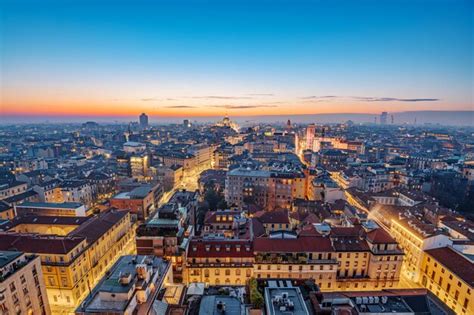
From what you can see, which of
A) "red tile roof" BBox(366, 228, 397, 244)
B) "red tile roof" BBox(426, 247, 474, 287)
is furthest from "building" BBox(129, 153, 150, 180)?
"red tile roof" BBox(426, 247, 474, 287)

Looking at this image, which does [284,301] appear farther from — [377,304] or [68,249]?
[68,249]

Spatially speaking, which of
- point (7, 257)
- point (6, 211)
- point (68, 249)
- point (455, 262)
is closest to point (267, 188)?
point (455, 262)

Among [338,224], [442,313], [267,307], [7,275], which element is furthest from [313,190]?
[7,275]

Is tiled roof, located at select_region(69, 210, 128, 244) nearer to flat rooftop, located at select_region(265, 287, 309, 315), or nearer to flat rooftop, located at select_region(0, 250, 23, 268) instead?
flat rooftop, located at select_region(0, 250, 23, 268)

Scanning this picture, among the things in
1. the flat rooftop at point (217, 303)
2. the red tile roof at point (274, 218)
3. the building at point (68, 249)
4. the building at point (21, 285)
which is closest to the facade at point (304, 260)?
the red tile roof at point (274, 218)

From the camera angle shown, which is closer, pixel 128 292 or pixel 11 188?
pixel 128 292

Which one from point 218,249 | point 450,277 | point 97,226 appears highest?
point 97,226

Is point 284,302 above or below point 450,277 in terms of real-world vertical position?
above
